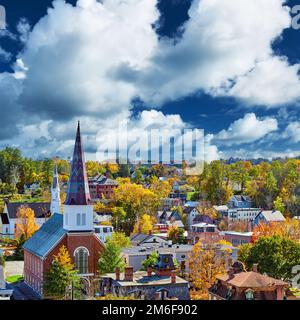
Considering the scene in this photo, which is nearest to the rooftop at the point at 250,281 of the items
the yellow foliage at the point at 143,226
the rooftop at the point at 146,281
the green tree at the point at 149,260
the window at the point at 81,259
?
the rooftop at the point at 146,281

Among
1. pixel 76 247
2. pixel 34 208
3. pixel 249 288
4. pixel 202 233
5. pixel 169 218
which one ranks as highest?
pixel 34 208

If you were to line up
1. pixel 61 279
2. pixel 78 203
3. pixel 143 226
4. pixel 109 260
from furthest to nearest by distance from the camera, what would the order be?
pixel 143 226 < pixel 78 203 < pixel 109 260 < pixel 61 279

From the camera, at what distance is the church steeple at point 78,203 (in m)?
8.78

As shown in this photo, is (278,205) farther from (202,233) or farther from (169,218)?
(202,233)

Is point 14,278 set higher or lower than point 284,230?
lower

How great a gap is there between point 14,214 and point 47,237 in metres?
7.82

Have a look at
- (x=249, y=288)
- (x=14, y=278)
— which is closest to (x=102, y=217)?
(x=14, y=278)

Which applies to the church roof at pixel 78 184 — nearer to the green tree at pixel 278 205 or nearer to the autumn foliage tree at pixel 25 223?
the autumn foliage tree at pixel 25 223

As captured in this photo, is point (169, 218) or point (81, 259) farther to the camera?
point (169, 218)

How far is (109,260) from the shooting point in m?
8.55

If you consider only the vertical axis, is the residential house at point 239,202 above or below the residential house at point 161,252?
above

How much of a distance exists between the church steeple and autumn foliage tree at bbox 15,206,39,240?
180 inches

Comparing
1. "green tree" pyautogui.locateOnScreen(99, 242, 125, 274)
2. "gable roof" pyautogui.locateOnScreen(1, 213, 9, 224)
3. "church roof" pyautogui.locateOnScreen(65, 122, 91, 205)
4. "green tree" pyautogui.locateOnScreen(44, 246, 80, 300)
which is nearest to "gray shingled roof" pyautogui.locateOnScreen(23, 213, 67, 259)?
"green tree" pyautogui.locateOnScreen(44, 246, 80, 300)

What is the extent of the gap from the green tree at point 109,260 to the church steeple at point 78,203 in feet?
1.68
